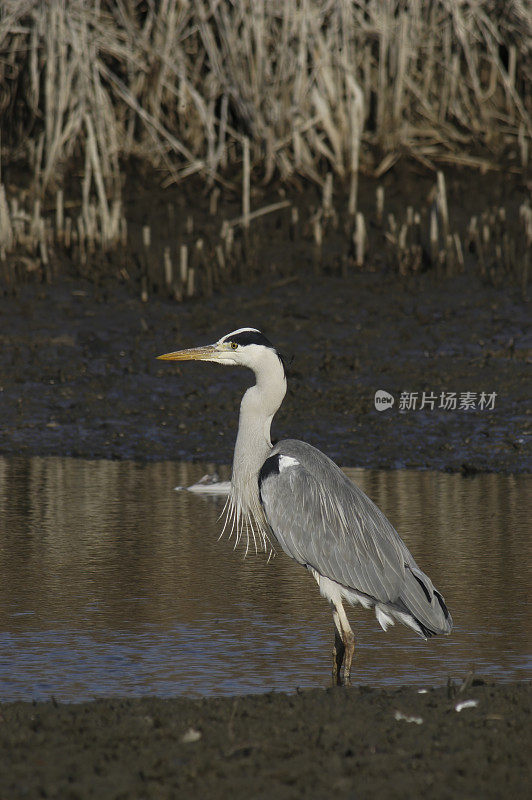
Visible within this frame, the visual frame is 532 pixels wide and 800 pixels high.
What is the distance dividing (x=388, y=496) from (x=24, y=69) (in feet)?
26.9

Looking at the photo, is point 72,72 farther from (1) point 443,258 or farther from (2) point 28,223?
(1) point 443,258

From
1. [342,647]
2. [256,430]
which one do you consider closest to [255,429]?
[256,430]

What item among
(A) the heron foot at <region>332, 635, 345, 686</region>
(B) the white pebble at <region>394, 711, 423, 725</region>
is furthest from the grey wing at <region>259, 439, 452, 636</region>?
(B) the white pebble at <region>394, 711, 423, 725</region>

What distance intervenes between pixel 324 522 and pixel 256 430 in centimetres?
60

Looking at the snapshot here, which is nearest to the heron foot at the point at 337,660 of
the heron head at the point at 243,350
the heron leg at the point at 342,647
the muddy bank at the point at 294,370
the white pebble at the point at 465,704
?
the heron leg at the point at 342,647

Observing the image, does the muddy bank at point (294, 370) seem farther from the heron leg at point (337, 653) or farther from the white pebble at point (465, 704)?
the white pebble at point (465, 704)

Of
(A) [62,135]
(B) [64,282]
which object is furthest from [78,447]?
(A) [62,135]

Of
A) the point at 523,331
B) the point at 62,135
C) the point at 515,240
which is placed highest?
the point at 62,135

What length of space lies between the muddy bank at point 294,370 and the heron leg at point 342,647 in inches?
153

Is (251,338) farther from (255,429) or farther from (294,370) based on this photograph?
(294,370)

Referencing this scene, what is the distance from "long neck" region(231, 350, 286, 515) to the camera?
233 inches

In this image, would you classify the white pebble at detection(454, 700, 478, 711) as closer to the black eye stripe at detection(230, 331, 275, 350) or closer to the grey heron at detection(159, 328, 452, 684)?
the grey heron at detection(159, 328, 452, 684)

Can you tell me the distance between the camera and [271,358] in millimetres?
5992

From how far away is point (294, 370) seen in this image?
10.6 metres
